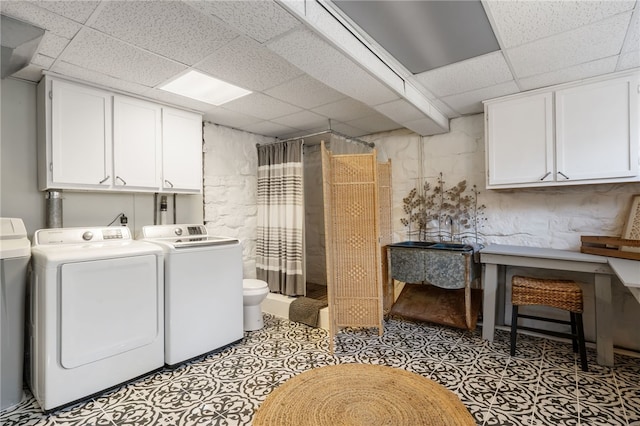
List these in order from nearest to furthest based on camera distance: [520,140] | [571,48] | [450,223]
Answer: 1. [571,48]
2. [520,140]
3. [450,223]

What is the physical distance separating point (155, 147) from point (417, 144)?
2841mm

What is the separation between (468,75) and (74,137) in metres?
3.10

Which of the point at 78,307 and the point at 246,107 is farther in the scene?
the point at 246,107

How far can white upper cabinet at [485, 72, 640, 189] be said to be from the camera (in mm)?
2322

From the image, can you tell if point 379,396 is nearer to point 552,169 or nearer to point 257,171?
point 552,169

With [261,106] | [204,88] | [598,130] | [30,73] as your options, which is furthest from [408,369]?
[30,73]

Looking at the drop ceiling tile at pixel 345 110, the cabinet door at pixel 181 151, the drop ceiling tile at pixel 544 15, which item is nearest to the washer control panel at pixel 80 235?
the cabinet door at pixel 181 151

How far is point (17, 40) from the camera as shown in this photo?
5.88 ft

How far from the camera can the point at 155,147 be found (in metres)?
2.90

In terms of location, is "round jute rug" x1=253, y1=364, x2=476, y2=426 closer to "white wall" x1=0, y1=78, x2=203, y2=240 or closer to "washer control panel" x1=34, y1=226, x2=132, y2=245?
"washer control panel" x1=34, y1=226, x2=132, y2=245

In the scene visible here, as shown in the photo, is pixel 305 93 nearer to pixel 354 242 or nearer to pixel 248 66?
pixel 248 66

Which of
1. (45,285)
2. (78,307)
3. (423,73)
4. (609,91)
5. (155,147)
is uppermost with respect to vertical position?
(423,73)

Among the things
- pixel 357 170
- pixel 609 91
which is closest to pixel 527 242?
pixel 609 91

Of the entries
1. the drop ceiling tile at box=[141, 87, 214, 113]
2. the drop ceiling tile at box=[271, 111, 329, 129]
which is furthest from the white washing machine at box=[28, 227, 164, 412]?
the drop ceiling tile at box=[271, 111, 329, 129]
